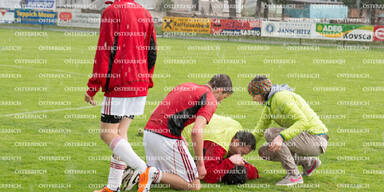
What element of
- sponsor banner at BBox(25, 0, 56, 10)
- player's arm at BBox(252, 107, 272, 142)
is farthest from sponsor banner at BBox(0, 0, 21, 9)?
player's arm at BBox(252, 107, 272, 142)

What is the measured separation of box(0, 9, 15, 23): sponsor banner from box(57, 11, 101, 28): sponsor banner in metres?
4.11

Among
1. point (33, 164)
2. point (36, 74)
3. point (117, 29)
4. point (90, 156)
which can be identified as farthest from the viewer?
point (36, 74)

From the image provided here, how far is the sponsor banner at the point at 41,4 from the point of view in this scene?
47.9 metres

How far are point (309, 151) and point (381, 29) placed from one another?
30.2m

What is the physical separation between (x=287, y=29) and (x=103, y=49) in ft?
107

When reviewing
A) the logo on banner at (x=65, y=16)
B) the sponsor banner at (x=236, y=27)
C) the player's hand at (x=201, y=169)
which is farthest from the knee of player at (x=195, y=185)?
the logo on banner at (x=65, y=16)

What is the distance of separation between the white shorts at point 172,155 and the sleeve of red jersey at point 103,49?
1.04m

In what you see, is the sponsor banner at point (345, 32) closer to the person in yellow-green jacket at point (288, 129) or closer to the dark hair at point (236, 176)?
the person in yellow-green jacket at point (288, 129)

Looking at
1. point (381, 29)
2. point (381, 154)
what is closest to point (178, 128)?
point (381, 154)

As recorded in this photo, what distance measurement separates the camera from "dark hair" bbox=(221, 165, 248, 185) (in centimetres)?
664

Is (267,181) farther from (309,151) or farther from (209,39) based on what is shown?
(209,39)

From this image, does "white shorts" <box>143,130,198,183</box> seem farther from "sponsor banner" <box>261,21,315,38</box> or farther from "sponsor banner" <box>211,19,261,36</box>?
"sponsor banner" <box>211,19,261,36</box>

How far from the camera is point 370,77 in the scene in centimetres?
1953

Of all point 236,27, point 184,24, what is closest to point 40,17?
point 184,24
